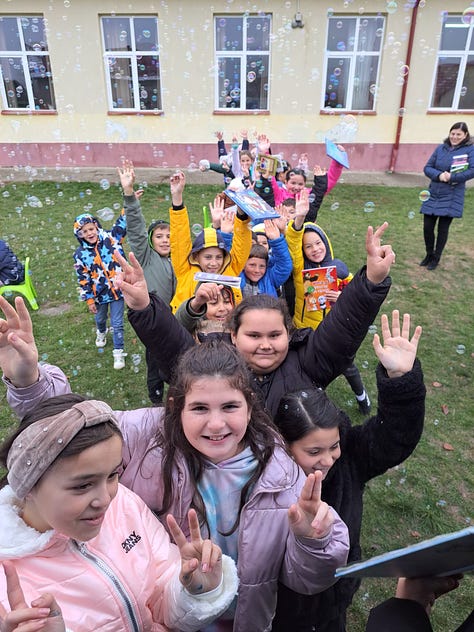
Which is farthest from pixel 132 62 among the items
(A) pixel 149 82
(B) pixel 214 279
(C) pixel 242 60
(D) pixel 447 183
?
(B) pixel 214 279

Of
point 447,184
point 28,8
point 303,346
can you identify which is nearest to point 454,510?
point 303,346

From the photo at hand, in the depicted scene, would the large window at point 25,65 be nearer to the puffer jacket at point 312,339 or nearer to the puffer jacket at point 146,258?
the puffer jacket at point 146,258

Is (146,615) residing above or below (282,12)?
below

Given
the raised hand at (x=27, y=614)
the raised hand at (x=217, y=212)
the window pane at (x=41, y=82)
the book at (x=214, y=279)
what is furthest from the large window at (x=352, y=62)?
the raised hand at (x=27, y=614)

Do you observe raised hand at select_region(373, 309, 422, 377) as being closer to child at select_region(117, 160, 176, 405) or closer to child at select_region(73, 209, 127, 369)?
child at select_region(117, 160, 176, 405)

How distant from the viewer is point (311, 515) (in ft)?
4.16

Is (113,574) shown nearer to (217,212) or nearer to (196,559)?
(196,559)

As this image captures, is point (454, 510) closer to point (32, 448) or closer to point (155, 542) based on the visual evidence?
point (155, 542)

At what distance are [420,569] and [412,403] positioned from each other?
0.64 m

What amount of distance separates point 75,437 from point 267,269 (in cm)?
240

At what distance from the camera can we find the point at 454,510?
9.16 feet

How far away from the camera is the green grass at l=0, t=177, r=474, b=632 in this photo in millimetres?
2738

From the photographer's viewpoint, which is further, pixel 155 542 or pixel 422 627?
pixel 155 542

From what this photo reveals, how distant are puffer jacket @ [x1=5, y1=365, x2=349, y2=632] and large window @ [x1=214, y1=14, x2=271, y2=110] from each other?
11.4 meters
